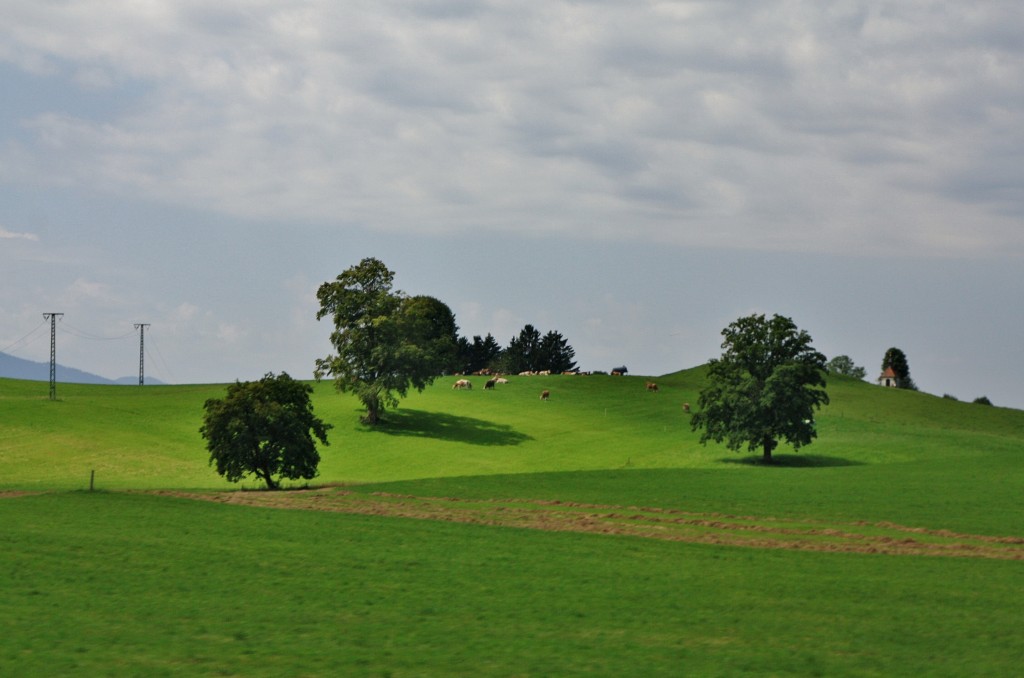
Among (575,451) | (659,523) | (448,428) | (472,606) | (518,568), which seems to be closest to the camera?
(472,606)

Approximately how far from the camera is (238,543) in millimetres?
38906

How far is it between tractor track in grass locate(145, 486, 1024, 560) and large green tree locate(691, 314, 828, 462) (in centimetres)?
3122

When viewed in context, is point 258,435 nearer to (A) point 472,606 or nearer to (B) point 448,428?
(A) point 472,606

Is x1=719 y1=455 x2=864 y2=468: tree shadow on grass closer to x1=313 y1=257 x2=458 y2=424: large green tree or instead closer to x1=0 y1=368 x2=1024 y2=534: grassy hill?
x1=0 y1=368 x2=1024 y2=534: grassy hill

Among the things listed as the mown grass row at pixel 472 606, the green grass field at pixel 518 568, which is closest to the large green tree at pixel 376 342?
the green grass field at pixel 518 568

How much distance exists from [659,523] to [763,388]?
3907cm

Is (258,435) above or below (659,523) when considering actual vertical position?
above

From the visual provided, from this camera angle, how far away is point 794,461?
8594 cm

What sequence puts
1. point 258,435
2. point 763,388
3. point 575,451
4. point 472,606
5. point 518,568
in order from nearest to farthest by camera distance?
point 472,606 → point 518,568 → point 258,435 → point 763,388 → point 575,451

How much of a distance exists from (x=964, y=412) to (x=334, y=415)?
85.5m

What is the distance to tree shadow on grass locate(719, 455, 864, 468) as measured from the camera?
8356 cm

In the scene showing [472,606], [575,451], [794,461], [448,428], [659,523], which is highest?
[448,428]

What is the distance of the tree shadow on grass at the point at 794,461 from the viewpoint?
83.6 m

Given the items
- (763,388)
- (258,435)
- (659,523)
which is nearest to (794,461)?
(763,388)
